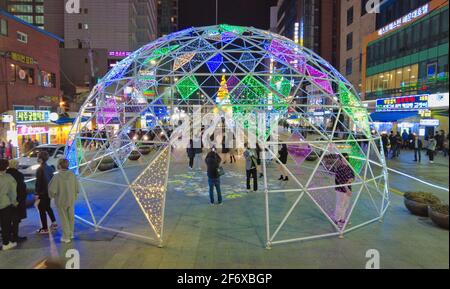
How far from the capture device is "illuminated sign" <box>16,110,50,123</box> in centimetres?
2148

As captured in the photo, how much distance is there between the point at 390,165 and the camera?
1920 centimetres

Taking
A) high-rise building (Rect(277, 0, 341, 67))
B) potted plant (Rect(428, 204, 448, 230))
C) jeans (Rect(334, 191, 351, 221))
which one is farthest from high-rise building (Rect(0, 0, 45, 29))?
potted plant (Rect(428, 204, 448, 230))

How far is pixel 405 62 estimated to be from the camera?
29.5 m

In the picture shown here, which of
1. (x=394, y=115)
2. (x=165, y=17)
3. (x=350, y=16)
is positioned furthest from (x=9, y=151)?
(x=165, y=17)

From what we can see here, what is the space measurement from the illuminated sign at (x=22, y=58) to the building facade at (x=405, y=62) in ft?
85.0

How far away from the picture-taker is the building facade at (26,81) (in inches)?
851

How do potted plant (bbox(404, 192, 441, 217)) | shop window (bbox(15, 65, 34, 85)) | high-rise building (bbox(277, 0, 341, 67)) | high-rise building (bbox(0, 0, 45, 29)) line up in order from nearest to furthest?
potted plant (bbox(404, 192, 441, 217)) → shop window (bbox(15, 65, 34, 85)) → high-rise building (bbox(277, 0, 341, 67)) → high-rise building (bbox(0, 0, 45, 29))

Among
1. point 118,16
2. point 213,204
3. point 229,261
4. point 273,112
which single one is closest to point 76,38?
point 118,16

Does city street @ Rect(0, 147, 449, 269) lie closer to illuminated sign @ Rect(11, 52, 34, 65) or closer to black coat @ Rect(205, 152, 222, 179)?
black coat @ Rect(205, 152, 222, 179)

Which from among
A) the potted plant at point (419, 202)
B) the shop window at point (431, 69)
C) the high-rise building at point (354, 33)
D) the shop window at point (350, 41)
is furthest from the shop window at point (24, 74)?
the shop window at point (350, 41)

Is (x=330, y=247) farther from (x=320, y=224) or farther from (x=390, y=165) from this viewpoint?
(x=390, y=165)

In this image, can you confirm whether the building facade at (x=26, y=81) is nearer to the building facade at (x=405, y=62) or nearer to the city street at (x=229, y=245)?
the city street at (x=229, y=245)

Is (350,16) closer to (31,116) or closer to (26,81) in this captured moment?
(26,81)

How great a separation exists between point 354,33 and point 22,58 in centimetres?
3696
